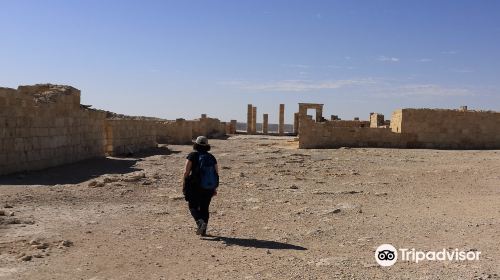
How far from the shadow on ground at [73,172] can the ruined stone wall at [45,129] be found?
355 mm

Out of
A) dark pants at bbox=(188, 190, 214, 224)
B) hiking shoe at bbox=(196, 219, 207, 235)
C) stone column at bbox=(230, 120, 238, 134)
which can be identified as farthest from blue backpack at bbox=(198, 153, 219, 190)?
stone column at bbox=(230, 120, 238, 134)

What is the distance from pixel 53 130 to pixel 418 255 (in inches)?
470

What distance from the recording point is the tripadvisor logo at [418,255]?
563 centimetres

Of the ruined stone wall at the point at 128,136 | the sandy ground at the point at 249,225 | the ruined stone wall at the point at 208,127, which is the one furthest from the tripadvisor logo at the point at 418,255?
the ruined stone wall at the point at 208,127

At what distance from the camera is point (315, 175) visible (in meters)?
14.6

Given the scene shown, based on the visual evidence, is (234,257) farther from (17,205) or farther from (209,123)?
(209,123)

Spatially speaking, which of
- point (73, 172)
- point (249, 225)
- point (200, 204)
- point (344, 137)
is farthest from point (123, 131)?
point (200, 204)

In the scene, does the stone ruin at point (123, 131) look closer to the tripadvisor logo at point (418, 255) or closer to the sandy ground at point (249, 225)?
the sandy ground at point (249, 225)

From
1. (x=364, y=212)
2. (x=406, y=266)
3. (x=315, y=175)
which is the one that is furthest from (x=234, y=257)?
(x=315, y=175)

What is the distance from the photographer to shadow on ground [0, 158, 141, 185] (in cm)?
1144

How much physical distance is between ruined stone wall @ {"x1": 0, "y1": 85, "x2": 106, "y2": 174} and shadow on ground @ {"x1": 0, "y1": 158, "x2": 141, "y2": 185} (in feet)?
1.16

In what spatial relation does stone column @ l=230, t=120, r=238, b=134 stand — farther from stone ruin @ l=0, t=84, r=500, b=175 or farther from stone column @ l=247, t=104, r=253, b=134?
stone ruin @ l=0, t=84, r=500, b=175

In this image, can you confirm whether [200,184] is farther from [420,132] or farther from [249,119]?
[249,119]

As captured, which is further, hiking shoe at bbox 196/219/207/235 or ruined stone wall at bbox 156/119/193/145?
ruined stone wall at bbox 156/119/193/145
